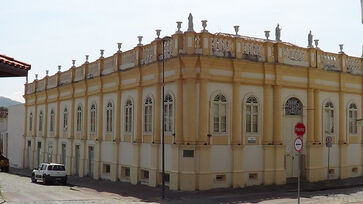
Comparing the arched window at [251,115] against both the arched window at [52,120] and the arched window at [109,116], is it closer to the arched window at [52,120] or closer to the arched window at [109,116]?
the arched window at [109,116]

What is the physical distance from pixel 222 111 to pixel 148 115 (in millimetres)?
4643

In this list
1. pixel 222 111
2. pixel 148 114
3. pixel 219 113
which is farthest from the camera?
pixel 148 114

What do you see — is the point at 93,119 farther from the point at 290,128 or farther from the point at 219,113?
the point at 290,128

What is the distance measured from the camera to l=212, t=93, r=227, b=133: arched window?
2383cm

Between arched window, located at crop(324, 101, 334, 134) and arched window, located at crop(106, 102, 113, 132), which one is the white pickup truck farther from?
arched window, located at crop(324, 101, 334, 134)

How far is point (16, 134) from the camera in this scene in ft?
172

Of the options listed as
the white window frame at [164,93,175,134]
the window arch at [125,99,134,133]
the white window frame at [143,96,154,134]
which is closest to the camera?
the white window frame at [164,93,175,134]

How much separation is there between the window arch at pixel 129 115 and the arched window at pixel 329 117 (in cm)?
1154

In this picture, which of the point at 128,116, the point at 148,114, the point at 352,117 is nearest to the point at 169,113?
the point at 148,114

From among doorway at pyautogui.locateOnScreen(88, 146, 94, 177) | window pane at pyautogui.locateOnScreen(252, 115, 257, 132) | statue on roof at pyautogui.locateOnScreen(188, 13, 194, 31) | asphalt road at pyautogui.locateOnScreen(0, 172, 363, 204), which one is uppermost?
statue on roof at pyautogui.locateOnScreen(188, 13, 194, 31)

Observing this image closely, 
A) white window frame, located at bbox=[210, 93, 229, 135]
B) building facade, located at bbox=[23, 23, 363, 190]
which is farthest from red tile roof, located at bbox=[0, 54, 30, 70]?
white window frame, located at bbox=[210, 93, 229, 135]

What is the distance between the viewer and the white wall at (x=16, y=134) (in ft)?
166

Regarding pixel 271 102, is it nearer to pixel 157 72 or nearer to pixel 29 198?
pixel 157 72

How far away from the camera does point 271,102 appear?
83.8 ft
